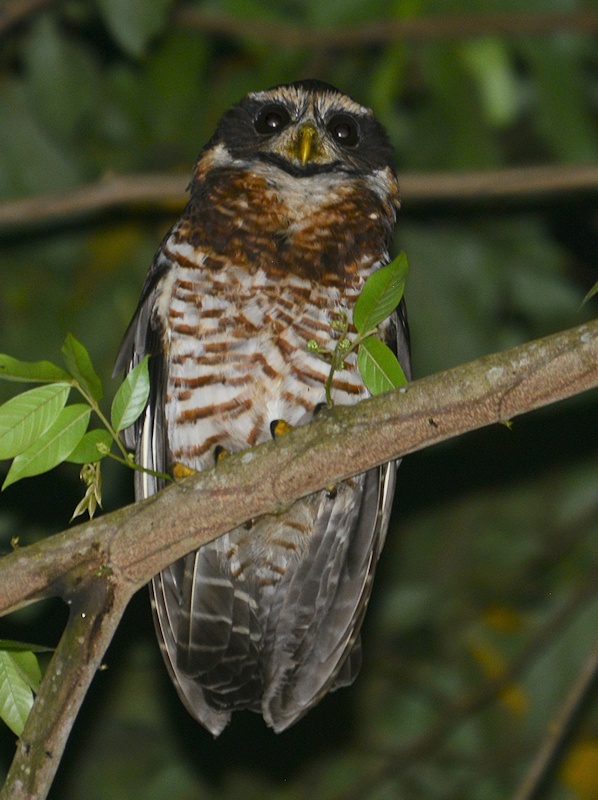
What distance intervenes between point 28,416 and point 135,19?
2.00 m

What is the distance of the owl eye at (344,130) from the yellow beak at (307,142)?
0.13 meters

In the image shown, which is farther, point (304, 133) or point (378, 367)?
point (304, 133)

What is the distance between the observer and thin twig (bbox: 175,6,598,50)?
426cm

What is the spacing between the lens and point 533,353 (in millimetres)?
2199

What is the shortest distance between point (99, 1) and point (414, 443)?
2.27m

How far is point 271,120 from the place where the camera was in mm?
3811

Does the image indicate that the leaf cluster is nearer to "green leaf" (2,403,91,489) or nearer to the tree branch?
"green leaf" (2,403,91,489)

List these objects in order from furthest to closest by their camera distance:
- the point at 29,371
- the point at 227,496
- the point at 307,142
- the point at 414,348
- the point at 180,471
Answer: the point at 414,348 < the point at 307,142 < the point at 180,471 < the point at 227,496 < the point at 29,371

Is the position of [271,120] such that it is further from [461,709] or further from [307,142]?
[461,709]

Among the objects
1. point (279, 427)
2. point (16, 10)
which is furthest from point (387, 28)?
point (279, 427)

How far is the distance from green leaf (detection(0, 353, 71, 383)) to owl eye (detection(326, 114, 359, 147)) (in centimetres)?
194

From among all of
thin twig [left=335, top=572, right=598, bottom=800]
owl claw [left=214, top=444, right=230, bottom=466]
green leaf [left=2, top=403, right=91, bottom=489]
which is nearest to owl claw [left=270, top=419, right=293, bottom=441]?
owl claw [left=214, top=444, right=230, bottom=466]

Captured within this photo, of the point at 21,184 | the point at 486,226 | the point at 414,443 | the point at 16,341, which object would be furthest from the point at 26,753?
the point at 486,226

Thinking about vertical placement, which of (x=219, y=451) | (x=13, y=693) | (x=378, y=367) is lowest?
(x=13, y=693)
